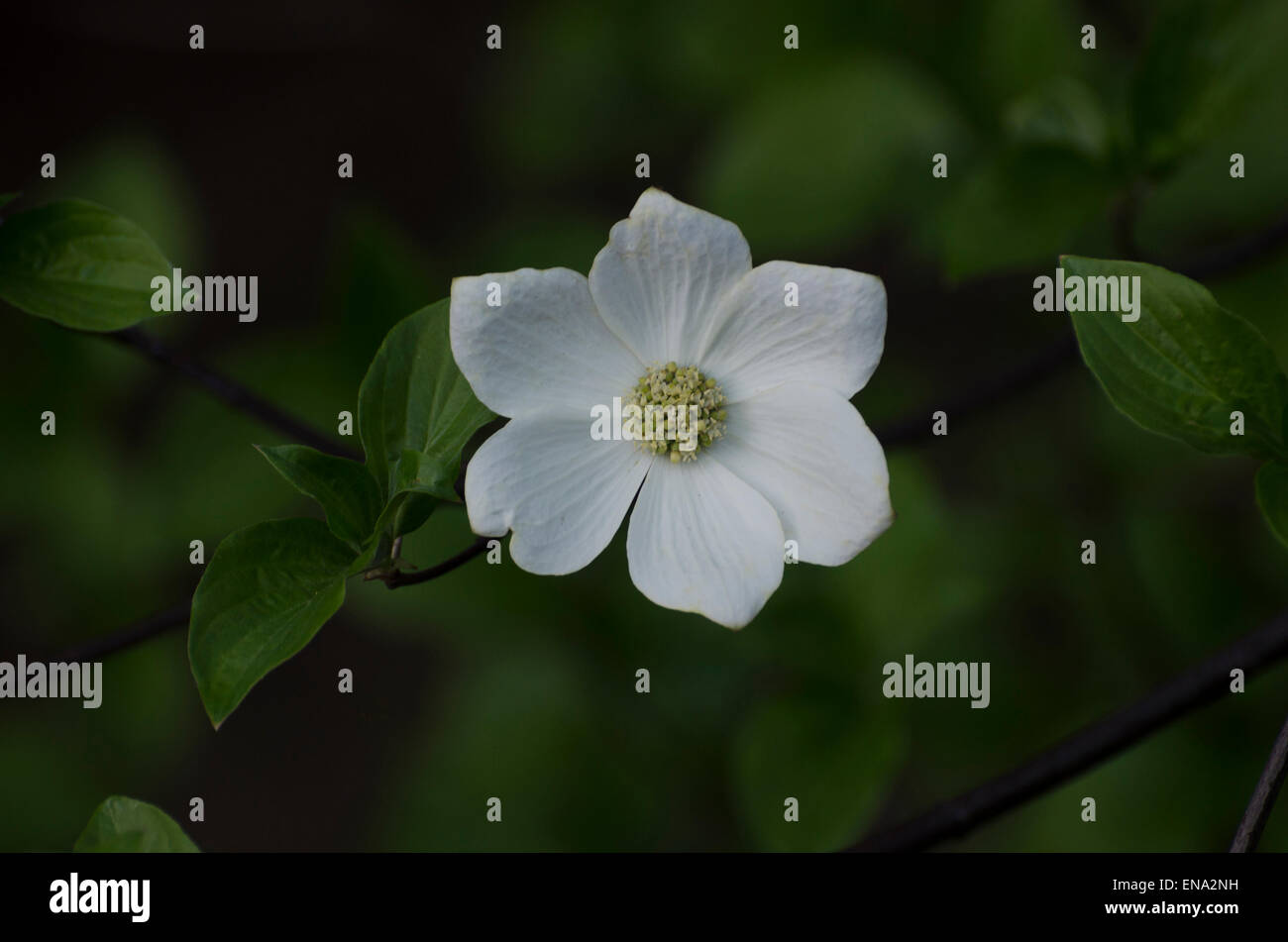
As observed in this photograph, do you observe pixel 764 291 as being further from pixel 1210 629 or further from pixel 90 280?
pixel 1210 629

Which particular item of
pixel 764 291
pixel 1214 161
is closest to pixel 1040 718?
pixel 1214 161

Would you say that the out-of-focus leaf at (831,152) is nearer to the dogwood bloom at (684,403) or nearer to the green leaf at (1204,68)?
the green leaf at (1204,68)

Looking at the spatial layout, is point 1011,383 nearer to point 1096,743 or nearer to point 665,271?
point 1096,743

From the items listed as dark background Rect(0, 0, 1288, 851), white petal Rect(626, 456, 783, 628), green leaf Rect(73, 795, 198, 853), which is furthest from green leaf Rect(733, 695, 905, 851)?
green leaf Rect(73, 795, 198, 853)

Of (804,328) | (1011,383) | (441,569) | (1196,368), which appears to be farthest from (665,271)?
(1011,383)

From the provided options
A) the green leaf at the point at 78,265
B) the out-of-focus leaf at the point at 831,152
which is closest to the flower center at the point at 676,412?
the green leaf at the point at 78,265
